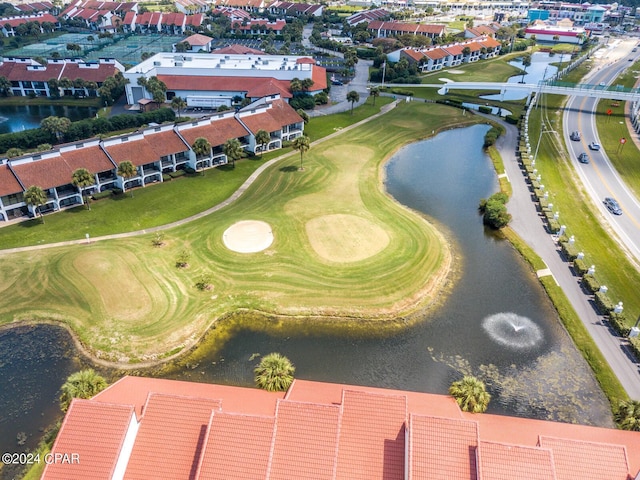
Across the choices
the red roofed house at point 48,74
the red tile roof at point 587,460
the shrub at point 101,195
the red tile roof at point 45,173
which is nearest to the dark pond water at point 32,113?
the red roofed house at point 48,74

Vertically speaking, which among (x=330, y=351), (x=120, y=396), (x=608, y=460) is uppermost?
(x=608, y=460)

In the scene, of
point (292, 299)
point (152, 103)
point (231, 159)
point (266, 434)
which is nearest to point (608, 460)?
point (266, 434)

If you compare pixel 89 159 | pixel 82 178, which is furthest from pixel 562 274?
pixel 89 159

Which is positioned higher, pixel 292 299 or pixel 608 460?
pixel 608 460

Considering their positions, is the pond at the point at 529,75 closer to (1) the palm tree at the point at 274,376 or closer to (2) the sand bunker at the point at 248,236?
(2) the sand bunker at the point at 248,236

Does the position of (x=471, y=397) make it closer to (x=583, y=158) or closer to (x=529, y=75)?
(x=583, y=158)

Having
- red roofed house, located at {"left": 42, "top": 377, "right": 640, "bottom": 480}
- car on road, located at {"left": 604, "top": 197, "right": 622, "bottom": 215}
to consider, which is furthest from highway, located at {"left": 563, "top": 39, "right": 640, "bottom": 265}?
red roofed house, located at {"left": 42, "top": 377, "right": 640, "bottom": 480}

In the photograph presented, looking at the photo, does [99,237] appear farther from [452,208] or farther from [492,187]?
[492,187]

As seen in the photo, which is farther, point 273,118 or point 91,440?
point 273,118
